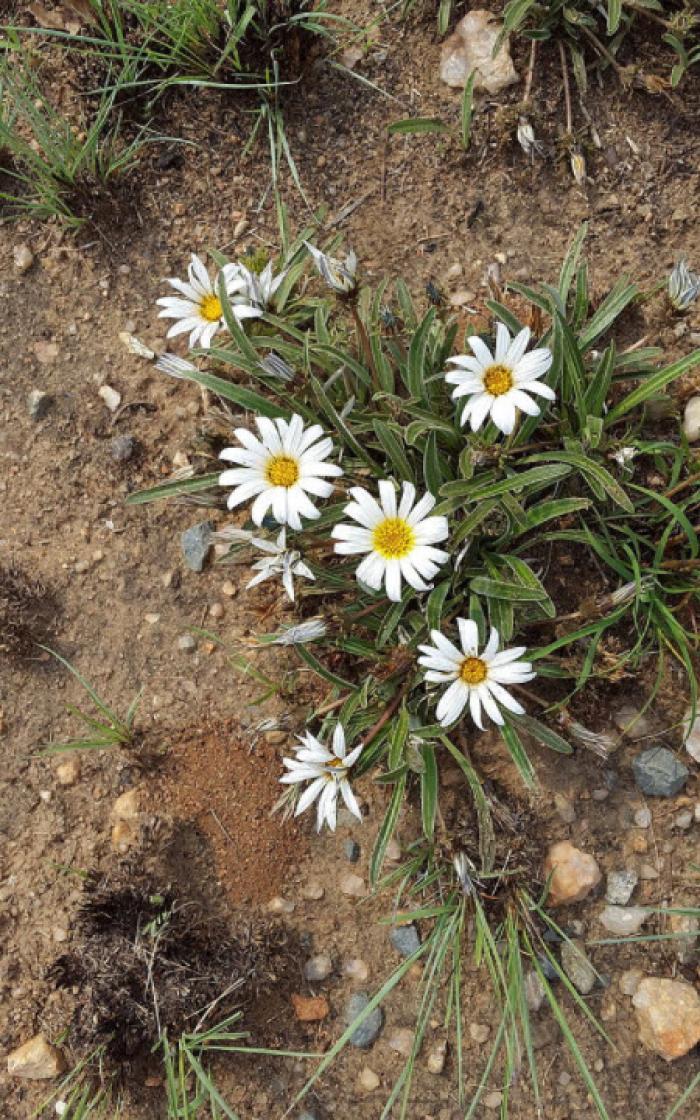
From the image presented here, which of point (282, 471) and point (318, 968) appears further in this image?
point (318, 968)

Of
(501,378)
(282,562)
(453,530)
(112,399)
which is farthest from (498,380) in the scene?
(112,399)

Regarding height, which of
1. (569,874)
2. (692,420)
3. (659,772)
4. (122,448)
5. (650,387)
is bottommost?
(569,874)

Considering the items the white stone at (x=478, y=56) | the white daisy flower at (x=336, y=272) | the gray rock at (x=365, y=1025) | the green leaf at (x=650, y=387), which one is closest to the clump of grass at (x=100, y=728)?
the gray rock at (x=365, y=1025)

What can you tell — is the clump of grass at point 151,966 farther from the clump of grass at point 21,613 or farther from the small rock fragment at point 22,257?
the small rock fragment at point 22,257

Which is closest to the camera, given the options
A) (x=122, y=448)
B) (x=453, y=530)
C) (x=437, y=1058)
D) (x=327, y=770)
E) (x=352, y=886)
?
(x=327, y=770)

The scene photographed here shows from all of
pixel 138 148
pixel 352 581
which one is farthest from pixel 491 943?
pixel 138 148

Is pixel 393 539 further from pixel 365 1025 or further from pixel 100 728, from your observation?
pixel 365 1025

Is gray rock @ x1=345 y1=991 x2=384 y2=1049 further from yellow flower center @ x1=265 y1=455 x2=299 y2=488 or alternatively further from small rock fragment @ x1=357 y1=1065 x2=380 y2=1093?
yellow flower center @ x1=265 y1=455 x2=299 y2=488
